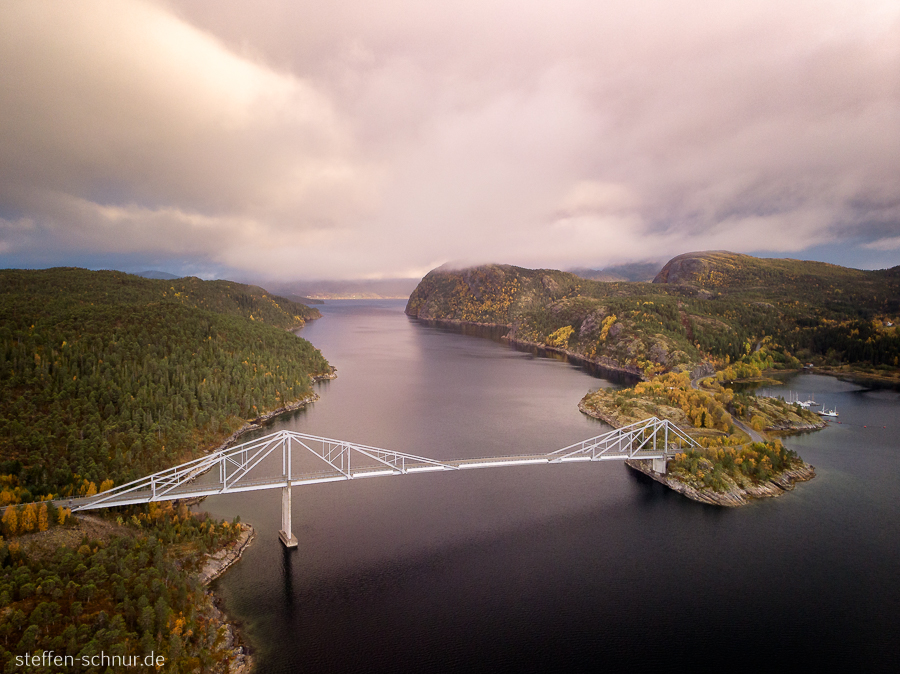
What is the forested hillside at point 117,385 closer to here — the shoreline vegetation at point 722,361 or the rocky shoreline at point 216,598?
the rocky shoreline at point 216,598

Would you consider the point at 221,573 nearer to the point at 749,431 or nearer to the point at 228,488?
the point at 228,488

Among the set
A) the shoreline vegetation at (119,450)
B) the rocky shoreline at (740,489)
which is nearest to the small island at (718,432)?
the rocky shoreline at (740,489)

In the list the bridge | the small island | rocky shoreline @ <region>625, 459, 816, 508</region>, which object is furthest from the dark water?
the bridge

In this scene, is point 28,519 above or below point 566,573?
above

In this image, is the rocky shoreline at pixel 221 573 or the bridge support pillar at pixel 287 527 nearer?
the rocky shoreline at pixel 221 573

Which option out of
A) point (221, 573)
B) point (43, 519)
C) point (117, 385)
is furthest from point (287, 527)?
point (117, 385)

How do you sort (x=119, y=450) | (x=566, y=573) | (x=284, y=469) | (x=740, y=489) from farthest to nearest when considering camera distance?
(x=740, y=489) < (x=119, y=450) < (x=284, y=469) < (x=566, y=573)

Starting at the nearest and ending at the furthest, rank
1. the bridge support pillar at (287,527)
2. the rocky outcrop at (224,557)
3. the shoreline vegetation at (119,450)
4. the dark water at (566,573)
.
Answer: the shoreline vegetation at (119,450) < the dark water at (566,573) < the rocky outcrop at (224,557) < the bridge support pillar at (287,527)

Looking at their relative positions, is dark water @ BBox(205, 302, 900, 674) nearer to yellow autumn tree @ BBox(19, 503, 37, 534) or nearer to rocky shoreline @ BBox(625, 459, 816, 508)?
rocky shoreline @ BBox(625, 459, 816, 508)
